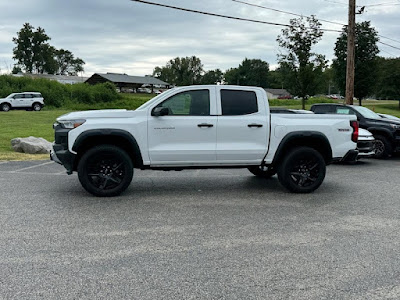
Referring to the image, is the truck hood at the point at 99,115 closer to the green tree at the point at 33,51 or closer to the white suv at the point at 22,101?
the white suv at the point at 22,101

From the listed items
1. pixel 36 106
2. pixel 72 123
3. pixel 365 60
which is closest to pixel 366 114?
pixel 72 123

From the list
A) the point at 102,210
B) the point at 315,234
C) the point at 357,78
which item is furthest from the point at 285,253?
the point at 357,78

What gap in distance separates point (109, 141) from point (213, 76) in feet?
406

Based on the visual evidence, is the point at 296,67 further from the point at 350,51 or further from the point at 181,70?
the point at 181,70

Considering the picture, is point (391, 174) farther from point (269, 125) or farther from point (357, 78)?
point (357, 78)

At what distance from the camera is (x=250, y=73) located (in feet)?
460

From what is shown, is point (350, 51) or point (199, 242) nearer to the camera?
point (199, 242)

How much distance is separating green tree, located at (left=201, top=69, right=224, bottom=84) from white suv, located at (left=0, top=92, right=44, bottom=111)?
79.4m

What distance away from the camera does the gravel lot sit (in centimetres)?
382

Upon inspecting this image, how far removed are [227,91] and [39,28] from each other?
111192mm

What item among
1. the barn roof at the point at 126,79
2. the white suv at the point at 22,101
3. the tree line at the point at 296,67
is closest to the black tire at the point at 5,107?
the white suv at the point at 22,101

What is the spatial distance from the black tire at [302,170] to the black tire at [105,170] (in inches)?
109

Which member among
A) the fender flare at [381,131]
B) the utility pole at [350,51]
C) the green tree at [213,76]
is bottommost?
the fender flare at [381,131]

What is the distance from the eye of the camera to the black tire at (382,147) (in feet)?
41.7
